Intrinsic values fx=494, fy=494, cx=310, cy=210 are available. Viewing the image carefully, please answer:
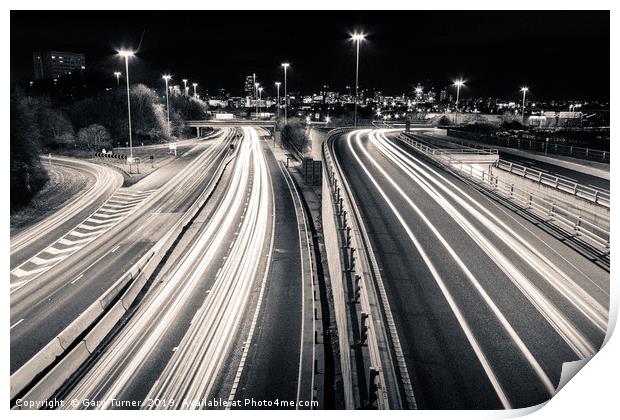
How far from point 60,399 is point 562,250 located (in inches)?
A: 535

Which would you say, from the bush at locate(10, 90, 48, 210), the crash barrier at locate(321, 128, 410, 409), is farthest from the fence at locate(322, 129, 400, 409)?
the bush at locate(10, 90, 48, 210)

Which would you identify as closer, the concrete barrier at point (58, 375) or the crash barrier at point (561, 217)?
the concrete barrier at point (58, 375)

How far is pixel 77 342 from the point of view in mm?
13281

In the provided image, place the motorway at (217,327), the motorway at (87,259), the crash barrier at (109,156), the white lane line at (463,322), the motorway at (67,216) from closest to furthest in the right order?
the white lane line at (463,322) → the motorway at (217,327) → the motorway at (87,259) → the motorway at (67,216) → the crash barrier at (109,156)

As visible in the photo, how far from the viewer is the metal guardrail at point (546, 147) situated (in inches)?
1242

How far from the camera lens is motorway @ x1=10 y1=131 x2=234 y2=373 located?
49.0 feet

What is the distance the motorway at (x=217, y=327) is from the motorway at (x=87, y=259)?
40 cm

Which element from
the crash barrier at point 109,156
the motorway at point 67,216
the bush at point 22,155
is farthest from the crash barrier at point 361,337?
the crash barrier at point 109,156

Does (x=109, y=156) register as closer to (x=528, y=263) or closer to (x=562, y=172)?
(x=562, y=172)

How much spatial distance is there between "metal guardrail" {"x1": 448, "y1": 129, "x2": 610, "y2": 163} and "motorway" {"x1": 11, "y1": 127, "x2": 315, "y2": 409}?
65.1ft

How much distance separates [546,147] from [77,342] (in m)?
35.2

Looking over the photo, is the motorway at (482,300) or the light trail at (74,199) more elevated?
the motorway at (482,300)

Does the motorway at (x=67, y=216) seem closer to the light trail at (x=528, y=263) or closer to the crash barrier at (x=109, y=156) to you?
the crash barrier at (x=109, y=156)
